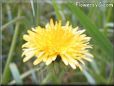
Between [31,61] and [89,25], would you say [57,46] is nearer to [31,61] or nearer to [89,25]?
[89,25]

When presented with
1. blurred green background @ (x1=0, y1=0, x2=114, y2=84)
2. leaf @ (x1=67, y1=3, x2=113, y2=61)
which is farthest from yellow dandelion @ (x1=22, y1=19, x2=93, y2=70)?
blurred green background @ (x1=0, y1=0, x2=114, y2=84)

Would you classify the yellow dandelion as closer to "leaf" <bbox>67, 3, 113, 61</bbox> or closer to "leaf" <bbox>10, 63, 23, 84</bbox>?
"leaf" <bbox>67, 3, 113, 61</bbox>

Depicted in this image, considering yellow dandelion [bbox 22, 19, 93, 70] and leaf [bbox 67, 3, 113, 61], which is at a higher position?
yellow dandelion [bbox 22, 19, 93, 70]

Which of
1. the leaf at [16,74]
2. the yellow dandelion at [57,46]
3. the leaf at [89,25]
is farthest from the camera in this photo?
the leaf at [16,74]

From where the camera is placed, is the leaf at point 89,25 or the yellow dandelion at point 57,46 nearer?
the yellow dandelion at point 57,46

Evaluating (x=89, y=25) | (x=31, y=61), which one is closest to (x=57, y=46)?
(x=89, y=25)

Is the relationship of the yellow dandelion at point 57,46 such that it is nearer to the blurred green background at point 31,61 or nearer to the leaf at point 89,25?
the leaf at point 89,25

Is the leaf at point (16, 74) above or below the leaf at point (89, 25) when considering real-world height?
below

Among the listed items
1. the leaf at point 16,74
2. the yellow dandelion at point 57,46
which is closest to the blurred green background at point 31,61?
the leaf at point 16,74

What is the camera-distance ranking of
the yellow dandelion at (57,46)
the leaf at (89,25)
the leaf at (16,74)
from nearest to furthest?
the yellow dandelion at (57,46)
the leaf at (89,25)
the leaf at (16,74)
